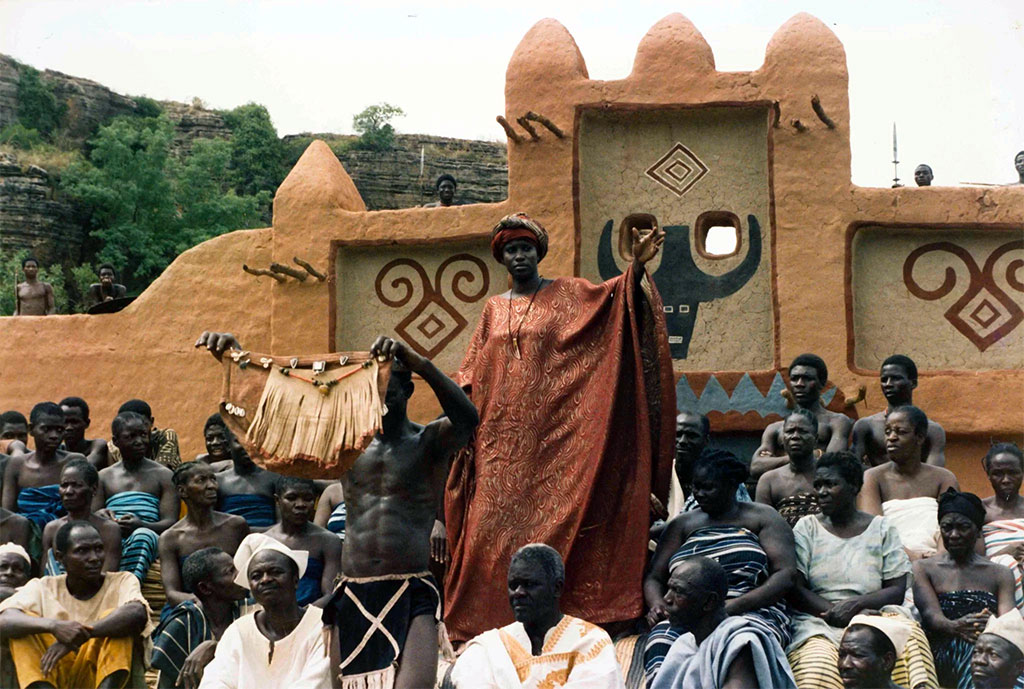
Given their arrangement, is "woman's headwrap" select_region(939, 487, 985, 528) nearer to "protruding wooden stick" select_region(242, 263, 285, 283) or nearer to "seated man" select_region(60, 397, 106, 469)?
"seated man" select_region(60, 397, 106, 469)

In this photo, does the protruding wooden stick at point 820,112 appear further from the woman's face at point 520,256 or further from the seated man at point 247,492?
the seated man at point 247,492

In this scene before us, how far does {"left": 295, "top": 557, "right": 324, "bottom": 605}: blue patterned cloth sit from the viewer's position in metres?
7.50

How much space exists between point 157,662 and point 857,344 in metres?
6.31

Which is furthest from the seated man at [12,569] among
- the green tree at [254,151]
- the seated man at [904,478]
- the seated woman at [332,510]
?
the green tree at [254,151]

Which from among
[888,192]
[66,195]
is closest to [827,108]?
[888,192]

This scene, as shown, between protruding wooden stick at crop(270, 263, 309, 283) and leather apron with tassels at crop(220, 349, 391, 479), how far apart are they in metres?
5.78

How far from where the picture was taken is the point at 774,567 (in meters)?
6.94

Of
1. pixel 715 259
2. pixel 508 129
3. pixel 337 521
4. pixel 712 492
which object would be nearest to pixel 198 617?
pixel 337 521

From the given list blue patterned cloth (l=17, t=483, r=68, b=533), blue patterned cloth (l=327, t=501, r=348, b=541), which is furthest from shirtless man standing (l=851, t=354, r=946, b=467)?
blue patterned cloth (l=17, t=483, r=68, b=533)

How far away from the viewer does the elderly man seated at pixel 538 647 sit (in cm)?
546

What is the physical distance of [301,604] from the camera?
751 centimetres

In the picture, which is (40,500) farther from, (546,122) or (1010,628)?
(1010,628)

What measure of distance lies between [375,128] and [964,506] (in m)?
25.7

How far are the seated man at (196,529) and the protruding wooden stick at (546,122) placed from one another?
4501 mm
